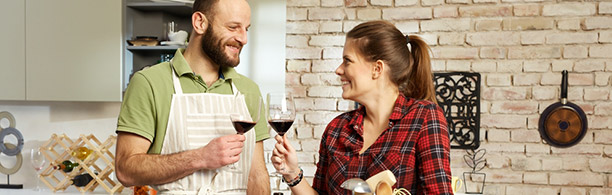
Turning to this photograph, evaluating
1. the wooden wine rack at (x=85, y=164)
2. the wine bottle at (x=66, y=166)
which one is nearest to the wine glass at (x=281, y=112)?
the wooden wine rack at (x=85, y=164)

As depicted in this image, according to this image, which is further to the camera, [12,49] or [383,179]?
[12,49]

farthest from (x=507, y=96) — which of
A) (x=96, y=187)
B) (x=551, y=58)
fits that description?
(x=96, y=187)

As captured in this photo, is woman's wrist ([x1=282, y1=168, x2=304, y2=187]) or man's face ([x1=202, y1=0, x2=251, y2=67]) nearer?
woman's wrist ([x1=282, y1=168, x2=304, y2=187])

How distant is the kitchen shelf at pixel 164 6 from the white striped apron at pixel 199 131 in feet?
4.85

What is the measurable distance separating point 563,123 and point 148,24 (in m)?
2.38

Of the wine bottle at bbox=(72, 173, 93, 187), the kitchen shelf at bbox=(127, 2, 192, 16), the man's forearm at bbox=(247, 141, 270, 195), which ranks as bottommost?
the wine bottle at bbox=(72, 173, 93, 187)

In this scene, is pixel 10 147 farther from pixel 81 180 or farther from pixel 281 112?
pixel 281 112

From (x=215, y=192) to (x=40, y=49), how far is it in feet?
6.56

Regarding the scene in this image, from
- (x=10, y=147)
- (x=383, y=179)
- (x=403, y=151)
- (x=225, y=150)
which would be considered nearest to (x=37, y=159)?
(x=10, y=147)

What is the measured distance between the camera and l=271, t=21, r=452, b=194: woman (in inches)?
71.7

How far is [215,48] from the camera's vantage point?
213 centimetres

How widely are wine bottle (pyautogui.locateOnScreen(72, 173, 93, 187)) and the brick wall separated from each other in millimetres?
1680

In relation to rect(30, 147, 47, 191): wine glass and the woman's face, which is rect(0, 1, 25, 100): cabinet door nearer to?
rect(30, 147, 47, 191): wine glass

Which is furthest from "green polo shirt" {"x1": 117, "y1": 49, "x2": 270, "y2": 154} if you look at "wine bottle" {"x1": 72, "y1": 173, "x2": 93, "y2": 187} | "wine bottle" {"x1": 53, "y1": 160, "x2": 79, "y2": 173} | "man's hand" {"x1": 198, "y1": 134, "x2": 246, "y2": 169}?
"wine bottle" {"x1": 53, "y1": 160, "x2": 79, "y2": 173}
